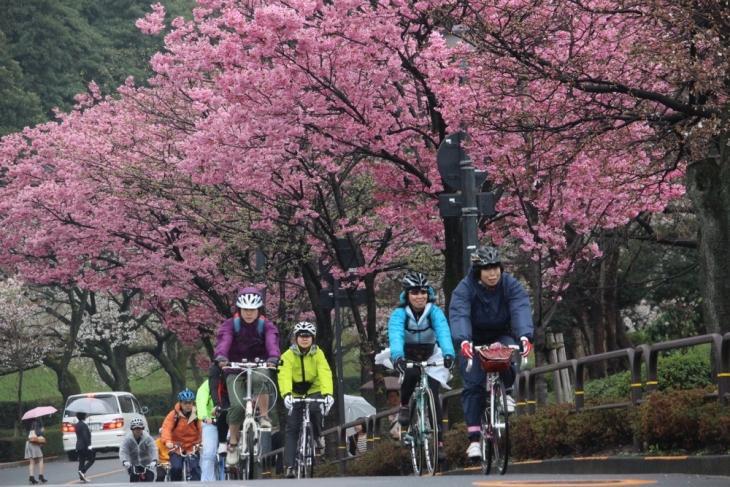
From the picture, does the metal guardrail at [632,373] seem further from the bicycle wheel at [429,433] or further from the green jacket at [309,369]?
the green jacket at [309,369]

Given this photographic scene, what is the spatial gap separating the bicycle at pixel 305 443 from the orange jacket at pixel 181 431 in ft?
18.4

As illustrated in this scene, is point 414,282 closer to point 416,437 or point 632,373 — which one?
point 416,437

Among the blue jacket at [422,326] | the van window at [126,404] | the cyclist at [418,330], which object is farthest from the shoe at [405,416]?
the van window at [126,404]

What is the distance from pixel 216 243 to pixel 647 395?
16.1 metres

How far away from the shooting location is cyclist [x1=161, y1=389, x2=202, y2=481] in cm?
1916

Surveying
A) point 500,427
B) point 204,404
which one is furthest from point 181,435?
point 500,427

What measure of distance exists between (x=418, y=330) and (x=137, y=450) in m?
10.4

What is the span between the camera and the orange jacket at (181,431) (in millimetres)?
19203

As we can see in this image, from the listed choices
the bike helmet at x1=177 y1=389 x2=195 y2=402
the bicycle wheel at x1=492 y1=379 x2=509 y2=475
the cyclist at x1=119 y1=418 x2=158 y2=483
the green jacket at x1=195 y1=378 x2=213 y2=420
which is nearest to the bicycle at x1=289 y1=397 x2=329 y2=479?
the green jacket at x1=195 y1=378 x2=213 y2=420

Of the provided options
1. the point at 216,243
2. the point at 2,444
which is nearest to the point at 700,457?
the point at 216,243

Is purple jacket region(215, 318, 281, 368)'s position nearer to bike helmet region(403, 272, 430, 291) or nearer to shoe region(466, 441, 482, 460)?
bike helmet region(403, 272, 430, 291)

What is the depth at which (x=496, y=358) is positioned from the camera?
10164mm

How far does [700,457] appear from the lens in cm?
984

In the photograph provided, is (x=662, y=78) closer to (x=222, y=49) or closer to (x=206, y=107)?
(x=222, y=49)
